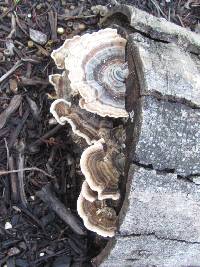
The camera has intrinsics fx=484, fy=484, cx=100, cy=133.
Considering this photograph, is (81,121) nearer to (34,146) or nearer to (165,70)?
(34,146)

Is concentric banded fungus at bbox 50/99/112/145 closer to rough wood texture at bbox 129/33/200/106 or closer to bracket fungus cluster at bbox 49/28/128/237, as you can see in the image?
bracket fungus cluster at bbox 49/28/128/237

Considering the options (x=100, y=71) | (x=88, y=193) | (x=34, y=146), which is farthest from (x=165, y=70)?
(x=34, y=146)

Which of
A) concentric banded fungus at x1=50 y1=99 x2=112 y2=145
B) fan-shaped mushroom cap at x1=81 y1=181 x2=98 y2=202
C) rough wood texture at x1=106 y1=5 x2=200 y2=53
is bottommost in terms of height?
fan-shaped mushroom cap at x1=81 y1=181 x2=98 y2=202

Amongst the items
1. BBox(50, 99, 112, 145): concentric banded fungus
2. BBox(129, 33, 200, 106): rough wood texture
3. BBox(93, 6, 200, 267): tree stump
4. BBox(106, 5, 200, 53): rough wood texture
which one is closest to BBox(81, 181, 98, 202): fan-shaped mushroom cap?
BBox(93, 6, 200, 267): tree stump

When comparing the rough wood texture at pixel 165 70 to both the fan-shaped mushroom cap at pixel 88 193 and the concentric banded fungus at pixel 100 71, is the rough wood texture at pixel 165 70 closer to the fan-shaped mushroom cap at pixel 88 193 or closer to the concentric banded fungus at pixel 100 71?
the concentric banded fungus at pixel 100 71

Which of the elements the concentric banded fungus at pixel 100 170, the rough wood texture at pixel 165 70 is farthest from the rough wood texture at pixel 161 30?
the concentric banded fungus at pixel 100 170

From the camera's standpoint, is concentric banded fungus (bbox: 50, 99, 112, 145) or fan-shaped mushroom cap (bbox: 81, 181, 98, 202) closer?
fan-shaped mushroom cap (bbox: 81, 181, 98, 202)
